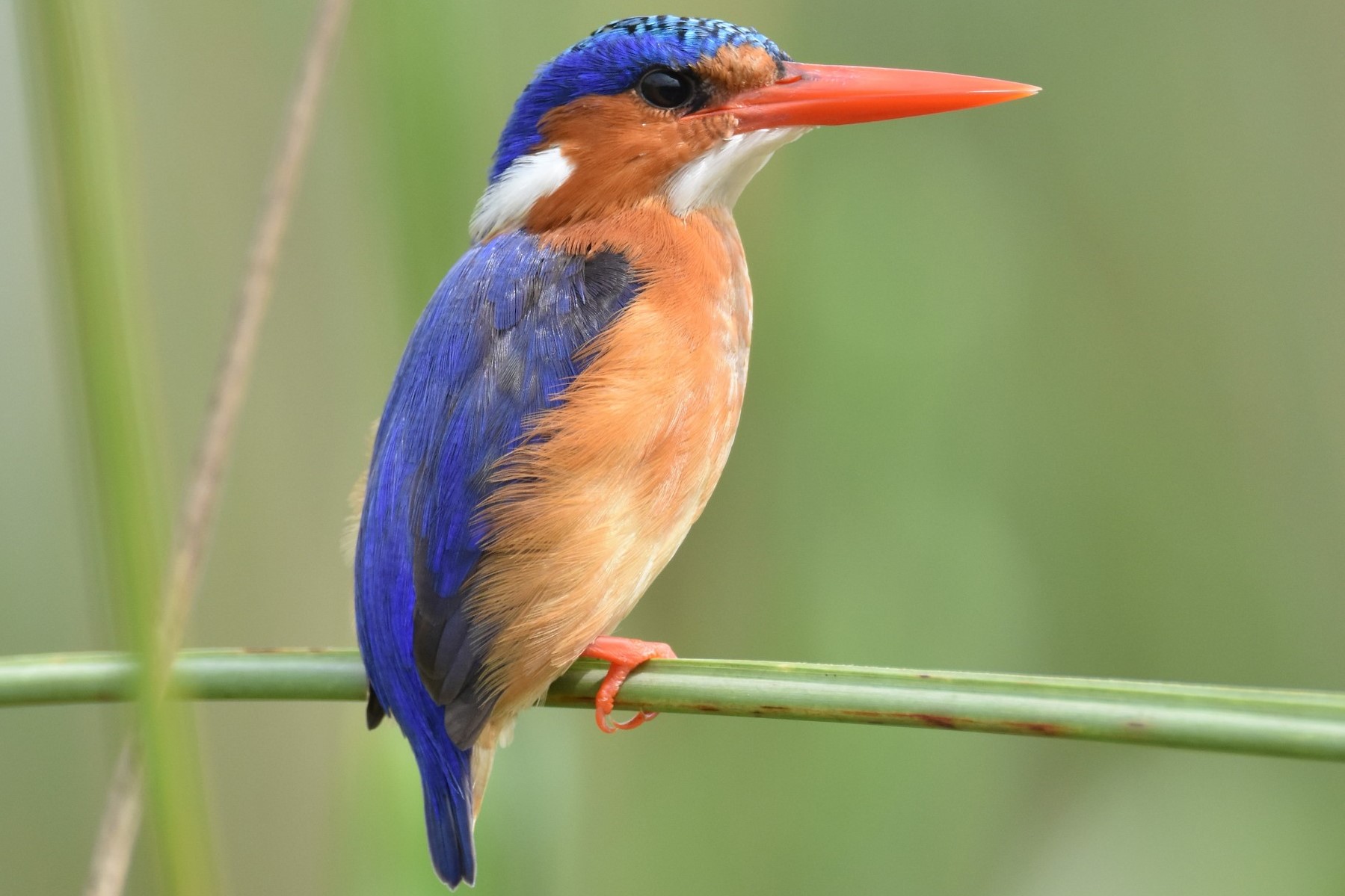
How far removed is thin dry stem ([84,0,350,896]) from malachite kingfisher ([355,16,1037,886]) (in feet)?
0.80

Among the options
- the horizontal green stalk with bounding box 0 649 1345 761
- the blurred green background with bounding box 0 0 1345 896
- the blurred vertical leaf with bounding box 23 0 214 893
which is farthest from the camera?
the blurred green background with bounding box 0 0 1345 896

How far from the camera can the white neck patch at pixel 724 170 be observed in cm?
159

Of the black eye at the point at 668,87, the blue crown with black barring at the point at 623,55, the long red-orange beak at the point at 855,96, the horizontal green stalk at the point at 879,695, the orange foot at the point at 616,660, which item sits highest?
the blue crown with black barring at the point at 623,55

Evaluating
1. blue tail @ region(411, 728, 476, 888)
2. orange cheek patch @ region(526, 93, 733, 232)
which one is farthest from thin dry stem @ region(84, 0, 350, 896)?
orange cheek patch @ region(526, 93, 733, 232)

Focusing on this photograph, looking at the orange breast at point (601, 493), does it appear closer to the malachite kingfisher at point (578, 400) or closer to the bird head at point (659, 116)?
the malachite kingfisher at point (578, 400)

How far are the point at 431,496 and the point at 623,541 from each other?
0.77 feet

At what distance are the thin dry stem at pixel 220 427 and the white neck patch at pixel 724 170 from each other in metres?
0.52

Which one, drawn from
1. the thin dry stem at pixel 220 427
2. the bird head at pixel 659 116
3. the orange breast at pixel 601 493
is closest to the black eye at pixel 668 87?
the bird head at pixel 659 116

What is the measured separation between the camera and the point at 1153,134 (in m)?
2.03

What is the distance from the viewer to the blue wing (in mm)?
1344

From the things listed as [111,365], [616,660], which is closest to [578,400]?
[616,660]

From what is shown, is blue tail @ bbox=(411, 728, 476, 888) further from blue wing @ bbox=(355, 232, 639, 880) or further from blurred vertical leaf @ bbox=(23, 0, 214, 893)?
blurred vertical leaf @ bbox=(23, 0, 214, 893)

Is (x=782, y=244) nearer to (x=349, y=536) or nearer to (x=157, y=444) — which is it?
(x=349, y=536)

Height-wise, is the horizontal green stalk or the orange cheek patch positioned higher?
the orange cheek patch
